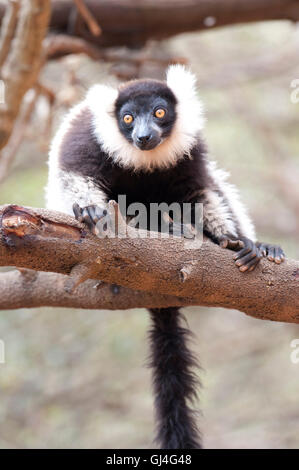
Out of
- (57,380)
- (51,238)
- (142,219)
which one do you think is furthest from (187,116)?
(57,380)

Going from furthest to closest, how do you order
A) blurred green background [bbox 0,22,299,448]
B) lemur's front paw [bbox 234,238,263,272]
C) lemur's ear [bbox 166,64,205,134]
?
blurred green background [bbox 0,22,299,448] → lemur's ear [bbox 166,64,205,134] → lemur's front paw [bbox 234,238,263,272]

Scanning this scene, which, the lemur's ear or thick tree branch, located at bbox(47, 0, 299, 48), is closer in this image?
the lemur's ear

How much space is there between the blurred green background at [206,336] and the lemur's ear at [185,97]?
1.95 metres

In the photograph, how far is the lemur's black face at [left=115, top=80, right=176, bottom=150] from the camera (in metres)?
4.01

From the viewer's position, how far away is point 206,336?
339 inches

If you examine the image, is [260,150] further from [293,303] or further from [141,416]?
[293,303]

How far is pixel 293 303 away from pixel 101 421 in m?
4.73

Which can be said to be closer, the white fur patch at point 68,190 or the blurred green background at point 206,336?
the white fur patch at point 68,190

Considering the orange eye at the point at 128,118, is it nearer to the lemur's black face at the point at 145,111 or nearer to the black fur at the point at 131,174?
the lemur's black face at the point at 145,111

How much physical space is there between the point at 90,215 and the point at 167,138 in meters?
1.44

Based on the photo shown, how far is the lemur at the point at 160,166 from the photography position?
3922 millimetres
